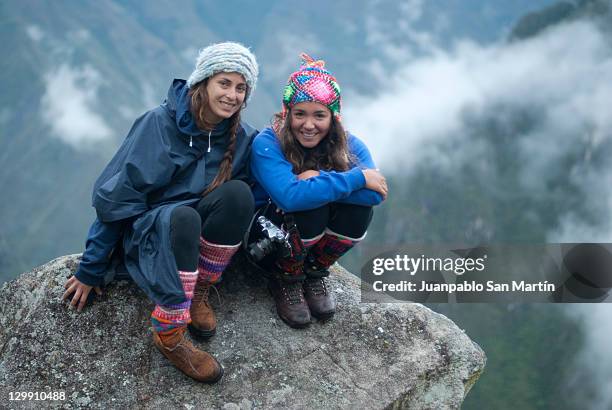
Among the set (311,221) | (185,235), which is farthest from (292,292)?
(185,235)

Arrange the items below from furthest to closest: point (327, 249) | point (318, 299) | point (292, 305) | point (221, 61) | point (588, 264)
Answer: point (588, 264) < point (318, 299) < point (292, 305) < point (327, 249) < point (221, 61)

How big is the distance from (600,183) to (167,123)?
205 metres

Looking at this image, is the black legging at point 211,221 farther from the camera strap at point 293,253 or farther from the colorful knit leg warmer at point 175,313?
the camera strap at point 293,253

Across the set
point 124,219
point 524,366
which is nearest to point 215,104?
point 124,219

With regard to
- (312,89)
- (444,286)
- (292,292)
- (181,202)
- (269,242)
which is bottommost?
(292,292)

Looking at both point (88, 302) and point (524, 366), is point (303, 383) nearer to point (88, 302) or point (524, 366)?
point (88, 302)

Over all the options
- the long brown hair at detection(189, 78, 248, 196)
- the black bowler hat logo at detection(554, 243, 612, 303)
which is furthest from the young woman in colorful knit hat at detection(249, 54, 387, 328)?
the black bowler hat logo at detection(554, 243, 612, 303)

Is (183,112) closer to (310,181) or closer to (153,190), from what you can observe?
(153,190)

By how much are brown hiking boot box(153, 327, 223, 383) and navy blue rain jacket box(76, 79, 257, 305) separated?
49cm

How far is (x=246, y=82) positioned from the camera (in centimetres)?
579

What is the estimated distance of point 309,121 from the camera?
6039 mm

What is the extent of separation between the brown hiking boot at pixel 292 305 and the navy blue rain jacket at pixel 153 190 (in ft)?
5.32

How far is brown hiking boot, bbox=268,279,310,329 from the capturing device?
6473 millimetres

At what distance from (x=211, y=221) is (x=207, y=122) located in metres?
1.00
